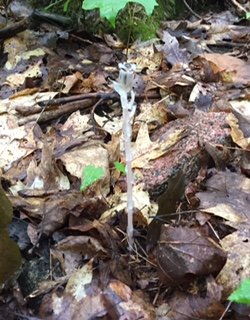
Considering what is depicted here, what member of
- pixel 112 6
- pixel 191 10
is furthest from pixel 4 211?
pixel 191 10

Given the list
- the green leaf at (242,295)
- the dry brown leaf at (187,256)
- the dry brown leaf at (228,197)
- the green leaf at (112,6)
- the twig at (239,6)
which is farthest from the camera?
the twig at (239,6)

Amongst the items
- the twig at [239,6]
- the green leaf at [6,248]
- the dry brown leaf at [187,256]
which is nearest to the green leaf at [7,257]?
the green leaf at [6,248]

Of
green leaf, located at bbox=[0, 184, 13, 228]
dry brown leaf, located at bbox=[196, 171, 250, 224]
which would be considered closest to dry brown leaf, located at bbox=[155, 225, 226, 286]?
dry brown leaf, located at bbox=[196, 171, 250, 224]

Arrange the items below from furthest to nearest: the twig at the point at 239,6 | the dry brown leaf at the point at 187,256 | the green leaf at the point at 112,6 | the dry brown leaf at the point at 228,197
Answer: the twig at the point at 239,6 < the green leaf at the point at 112,6 < the dry brown leaf at the point at 228,197 < the dry brown leaf at the point at 187,256

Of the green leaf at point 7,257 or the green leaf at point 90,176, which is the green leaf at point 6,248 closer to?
the green leaf at point 7,257

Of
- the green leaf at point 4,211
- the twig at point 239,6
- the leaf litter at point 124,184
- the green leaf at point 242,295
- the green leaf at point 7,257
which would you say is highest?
the green leaf at point 4,211

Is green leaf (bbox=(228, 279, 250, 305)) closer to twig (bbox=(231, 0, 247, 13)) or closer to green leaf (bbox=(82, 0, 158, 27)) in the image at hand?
green leaf (bbox=(82, 0, 158, 27))

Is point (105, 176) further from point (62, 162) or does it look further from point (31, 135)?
point (31, 135)

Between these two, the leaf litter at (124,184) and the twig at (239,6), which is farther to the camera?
the twig at (239,6)
